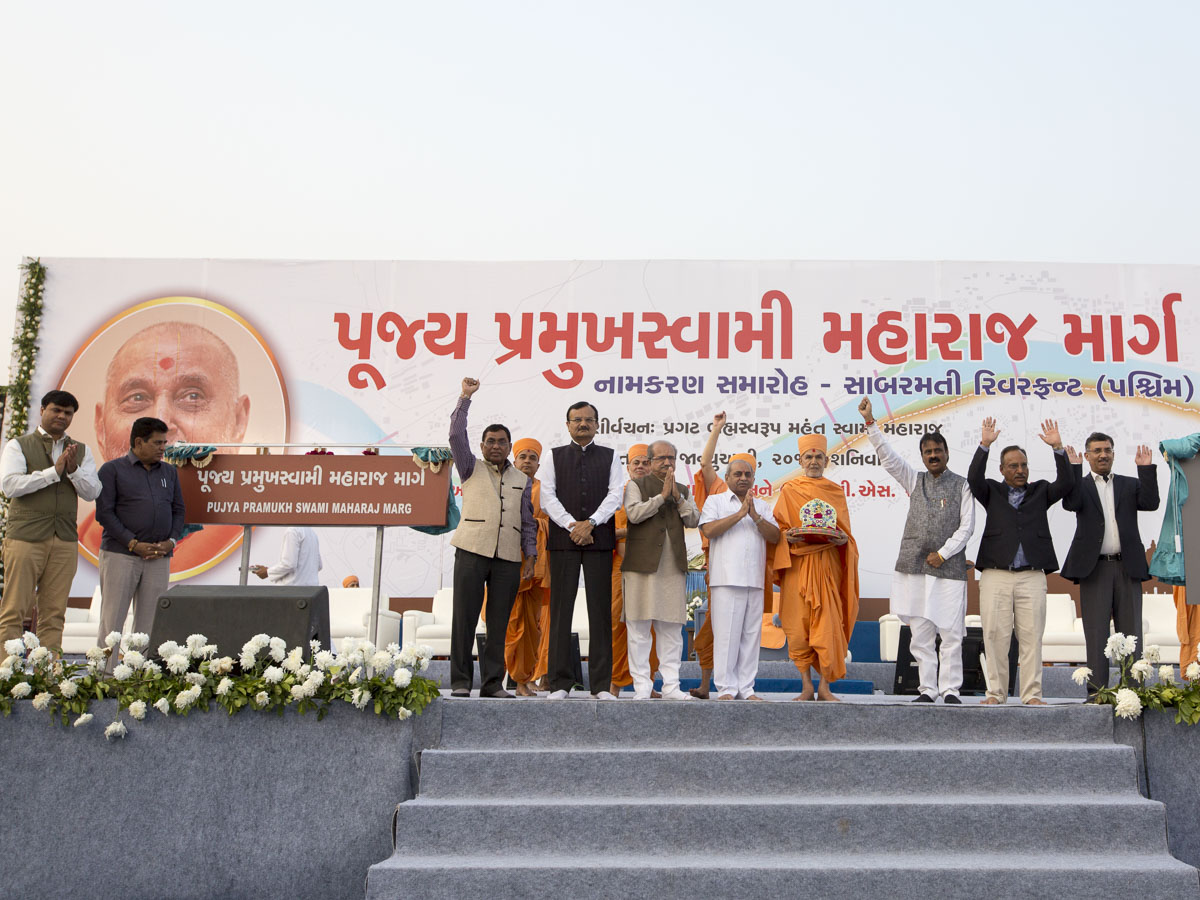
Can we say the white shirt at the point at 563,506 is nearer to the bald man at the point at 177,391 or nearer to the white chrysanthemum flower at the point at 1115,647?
the white chrysanthemum flower at the point at 1115,647

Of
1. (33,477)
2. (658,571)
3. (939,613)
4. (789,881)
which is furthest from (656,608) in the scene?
(33,477)

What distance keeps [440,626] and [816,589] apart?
13.5 ft

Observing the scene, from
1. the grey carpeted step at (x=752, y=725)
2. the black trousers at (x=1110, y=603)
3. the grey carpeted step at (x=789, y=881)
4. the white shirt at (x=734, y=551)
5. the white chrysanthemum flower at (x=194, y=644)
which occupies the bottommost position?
the grey carpeted step at (x=789, y=881)

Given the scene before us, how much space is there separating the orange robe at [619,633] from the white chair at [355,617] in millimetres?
3102

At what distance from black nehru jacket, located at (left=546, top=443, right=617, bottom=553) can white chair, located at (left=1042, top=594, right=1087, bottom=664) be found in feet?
14.6

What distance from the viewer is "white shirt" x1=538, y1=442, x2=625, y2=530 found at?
5172 mm

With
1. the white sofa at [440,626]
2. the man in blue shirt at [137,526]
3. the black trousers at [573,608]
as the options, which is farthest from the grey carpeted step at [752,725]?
the white sofa at [440,626]

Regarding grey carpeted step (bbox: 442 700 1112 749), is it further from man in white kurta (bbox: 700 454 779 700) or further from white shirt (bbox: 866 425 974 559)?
white shirt (bbox: 866 425 974 559)

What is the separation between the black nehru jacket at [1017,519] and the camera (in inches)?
198

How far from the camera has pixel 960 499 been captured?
5.22 metres

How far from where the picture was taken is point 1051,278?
10.6 m

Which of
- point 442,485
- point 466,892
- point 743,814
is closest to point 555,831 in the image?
point 466,892

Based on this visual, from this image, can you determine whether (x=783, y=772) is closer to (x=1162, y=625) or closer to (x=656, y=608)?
(x=656, y=608)

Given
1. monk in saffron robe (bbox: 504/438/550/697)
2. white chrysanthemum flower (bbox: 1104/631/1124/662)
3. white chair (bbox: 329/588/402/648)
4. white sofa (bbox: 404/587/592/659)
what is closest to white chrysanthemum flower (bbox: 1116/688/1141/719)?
white chrysanthemum flower (bbox: 1104/631/1124/662)
